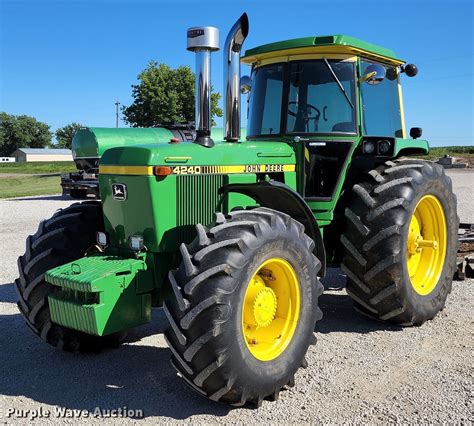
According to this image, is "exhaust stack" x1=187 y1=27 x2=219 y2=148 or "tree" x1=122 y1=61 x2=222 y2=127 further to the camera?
"tree" x1=122 y1=61 x2=222 y2=127

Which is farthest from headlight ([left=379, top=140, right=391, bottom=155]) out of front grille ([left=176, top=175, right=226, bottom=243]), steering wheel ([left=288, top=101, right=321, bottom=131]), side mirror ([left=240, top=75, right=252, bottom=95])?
front grille ([left=176, top=175, right=226, bottom=243])

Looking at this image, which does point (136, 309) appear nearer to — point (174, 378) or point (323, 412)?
point (174, 378)

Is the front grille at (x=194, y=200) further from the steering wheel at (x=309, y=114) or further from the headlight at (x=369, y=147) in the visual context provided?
the headlight at (x=369, y=147)

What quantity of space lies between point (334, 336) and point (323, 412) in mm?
1583

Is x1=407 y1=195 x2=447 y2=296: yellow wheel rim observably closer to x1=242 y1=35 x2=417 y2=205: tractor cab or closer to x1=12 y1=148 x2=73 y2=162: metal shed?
x1=242 y1=35 x2=417 y2=205: tractor cab

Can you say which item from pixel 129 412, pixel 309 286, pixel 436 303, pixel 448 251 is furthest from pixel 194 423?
pixel 448 251

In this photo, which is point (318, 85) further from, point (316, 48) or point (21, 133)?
point (21, 133)

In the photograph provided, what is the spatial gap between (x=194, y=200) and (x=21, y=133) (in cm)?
11933

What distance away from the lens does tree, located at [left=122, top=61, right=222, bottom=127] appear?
131 feet

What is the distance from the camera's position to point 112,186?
4.49 m

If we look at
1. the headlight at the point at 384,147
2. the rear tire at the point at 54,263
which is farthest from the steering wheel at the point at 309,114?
the rear tire at the point at 54,263

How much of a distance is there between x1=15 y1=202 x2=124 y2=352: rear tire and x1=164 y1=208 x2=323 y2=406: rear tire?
1.49m

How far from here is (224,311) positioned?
3.55 m

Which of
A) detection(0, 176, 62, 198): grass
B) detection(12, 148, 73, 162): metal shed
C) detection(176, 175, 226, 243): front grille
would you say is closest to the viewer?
detection(176, 175, 226, 243): front grille
